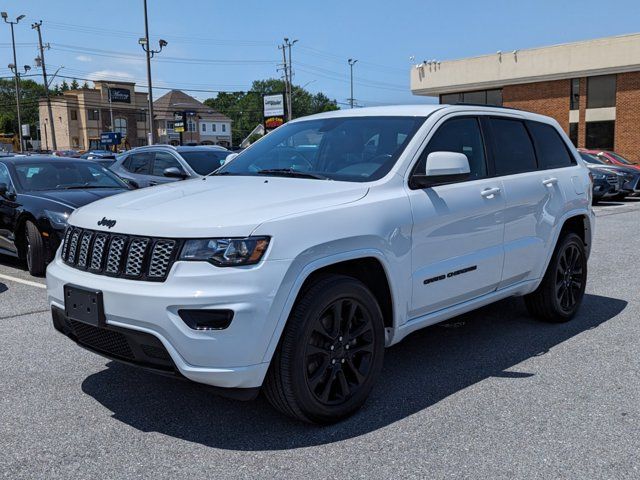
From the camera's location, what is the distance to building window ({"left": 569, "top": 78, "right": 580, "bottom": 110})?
36875 mm

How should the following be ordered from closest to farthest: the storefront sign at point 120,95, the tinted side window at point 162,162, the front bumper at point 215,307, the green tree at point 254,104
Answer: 1. the front bumper at point 215,307
2. the tinted side window at point 162,162
3. the storefront sign at point 120,95
4. the green tree at point 254,104

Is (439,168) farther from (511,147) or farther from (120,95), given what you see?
(120,95)

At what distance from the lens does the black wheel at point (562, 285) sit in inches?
219

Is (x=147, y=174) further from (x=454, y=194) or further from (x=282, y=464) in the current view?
(x=282, y=464)

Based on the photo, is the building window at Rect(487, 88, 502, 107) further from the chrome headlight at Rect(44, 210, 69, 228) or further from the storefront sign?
the storefront sign

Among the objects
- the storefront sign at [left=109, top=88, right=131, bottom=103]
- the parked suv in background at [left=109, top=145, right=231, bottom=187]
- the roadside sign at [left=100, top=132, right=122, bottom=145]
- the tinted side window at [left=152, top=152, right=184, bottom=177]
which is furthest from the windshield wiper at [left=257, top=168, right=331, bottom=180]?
the storefront sign at [left=109, top=88, right=131, bottom=103]

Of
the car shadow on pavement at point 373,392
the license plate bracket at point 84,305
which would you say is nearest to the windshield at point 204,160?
the car shadow on pavement at point 373,392

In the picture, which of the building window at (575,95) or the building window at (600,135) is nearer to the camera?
the building window at (600,135)

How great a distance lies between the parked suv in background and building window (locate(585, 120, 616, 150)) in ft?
97.8

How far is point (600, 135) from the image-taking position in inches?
1435

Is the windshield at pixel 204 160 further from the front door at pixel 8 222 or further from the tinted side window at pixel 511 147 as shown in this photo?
the tinted side window at pixel 511 147

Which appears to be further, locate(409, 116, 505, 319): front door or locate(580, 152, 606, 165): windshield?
locate(580, 152, 606, 165): windshield

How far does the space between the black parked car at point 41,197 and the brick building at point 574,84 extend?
107ft

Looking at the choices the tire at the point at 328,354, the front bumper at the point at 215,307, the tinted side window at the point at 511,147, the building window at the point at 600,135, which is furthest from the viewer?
the building window at the point at 600,135
